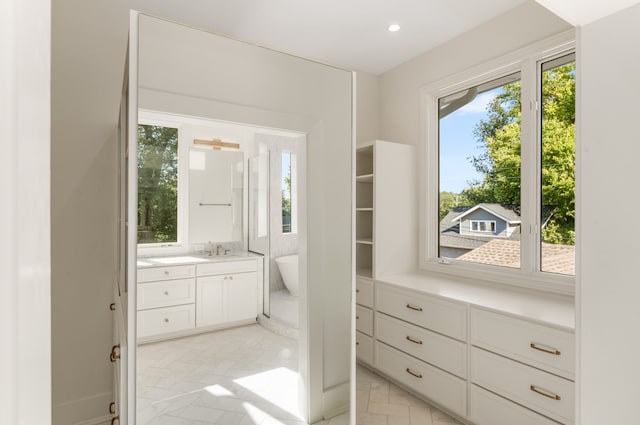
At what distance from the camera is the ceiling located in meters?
2.33

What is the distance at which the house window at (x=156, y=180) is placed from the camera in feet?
3.66

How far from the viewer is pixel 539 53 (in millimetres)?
2301

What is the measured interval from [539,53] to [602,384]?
217 cm

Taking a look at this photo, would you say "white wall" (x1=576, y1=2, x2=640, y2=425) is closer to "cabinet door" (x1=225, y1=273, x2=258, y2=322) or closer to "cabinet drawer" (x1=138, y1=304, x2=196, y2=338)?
"cabinet door" (x1=225, y1=273, x2=258, y2=322)

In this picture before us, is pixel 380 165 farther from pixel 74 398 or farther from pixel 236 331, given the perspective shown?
pixel 74 398

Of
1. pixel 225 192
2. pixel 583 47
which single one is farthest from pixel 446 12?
pixel 225 192

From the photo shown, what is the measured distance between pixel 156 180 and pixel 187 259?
45 cm

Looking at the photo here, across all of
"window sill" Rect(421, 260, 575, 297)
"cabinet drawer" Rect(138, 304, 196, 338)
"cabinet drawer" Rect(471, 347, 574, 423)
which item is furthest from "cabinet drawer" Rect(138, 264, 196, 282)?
"window sill" Rect(421, 260, 575, 297)

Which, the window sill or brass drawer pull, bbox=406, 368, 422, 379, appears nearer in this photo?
the window sill

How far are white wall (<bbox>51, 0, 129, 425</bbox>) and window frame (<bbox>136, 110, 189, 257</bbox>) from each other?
1293mm

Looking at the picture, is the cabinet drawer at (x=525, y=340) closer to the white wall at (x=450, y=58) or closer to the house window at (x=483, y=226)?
the house window at (x=483, y=226)

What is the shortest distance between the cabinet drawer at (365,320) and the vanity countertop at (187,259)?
164cm

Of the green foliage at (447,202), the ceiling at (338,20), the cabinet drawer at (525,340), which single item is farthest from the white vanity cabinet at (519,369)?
the ceiling at (338,20)

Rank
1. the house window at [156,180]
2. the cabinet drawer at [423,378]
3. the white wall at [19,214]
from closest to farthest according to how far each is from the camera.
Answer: the white wall at [19,214]
the house window at [156,180]
the cabinet drawer at [423,378]
